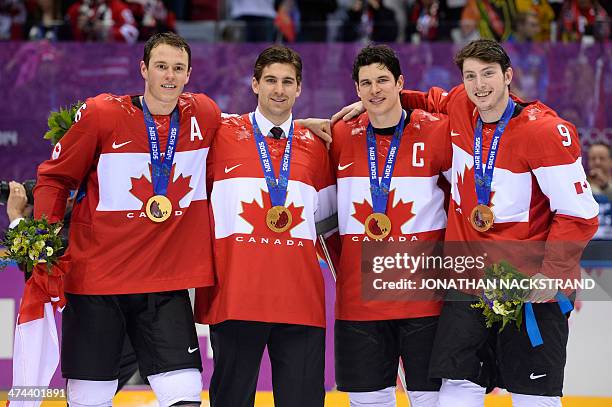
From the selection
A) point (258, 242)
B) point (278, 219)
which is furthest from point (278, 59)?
point (258, 242)

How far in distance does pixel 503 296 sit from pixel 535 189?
1.74 feet

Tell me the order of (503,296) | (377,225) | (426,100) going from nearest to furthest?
(503,296), (377,225), (426,100)

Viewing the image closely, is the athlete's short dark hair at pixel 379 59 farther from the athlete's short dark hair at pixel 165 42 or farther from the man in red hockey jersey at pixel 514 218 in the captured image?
the athlete's short dark hair at pixel 165 42

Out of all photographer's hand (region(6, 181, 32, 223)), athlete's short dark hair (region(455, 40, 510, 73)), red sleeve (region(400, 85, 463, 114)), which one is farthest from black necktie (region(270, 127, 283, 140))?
photographer's hand (region(6, 181, 32, 223))

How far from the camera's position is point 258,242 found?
470 cm

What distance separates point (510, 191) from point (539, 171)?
160mm

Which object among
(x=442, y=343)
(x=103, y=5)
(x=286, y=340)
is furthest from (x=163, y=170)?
(x=103, y=5)

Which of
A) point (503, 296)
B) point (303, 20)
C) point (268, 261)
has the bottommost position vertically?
point (503, 296)

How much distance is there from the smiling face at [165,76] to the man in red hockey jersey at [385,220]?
86 cm

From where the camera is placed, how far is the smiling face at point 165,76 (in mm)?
4742

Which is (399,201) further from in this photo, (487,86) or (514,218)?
(487,86)

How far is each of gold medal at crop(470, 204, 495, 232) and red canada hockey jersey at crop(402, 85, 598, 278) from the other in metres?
0.03

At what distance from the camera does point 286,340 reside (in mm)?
4738

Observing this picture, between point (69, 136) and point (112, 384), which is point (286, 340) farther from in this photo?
point (69, 136)
